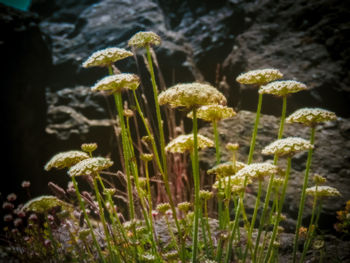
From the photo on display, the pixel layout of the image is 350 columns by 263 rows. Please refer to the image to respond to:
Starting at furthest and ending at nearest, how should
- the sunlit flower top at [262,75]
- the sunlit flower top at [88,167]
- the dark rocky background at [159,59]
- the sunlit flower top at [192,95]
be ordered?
the dark rocky background at [159,59] → the sunlit flower top at [262,75] → the sunlit flower top at [88,167] → the sunlit flower top at [192,95]

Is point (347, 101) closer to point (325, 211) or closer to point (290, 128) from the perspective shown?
point (290, 128)

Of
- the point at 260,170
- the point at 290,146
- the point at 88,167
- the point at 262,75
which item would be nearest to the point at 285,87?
the point at 262,75

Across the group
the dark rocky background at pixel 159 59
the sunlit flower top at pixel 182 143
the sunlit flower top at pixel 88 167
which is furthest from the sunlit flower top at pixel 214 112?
the dark rocky background at pixel 159 59

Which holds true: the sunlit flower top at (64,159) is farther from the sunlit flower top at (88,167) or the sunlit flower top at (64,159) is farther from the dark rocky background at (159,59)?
the dark rocky background at (159,59)

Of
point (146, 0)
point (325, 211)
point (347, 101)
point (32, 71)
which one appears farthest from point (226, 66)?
point (32, 71)

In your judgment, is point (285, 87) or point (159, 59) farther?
point (159, 59)

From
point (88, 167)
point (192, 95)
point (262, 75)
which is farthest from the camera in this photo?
point (262, 75)

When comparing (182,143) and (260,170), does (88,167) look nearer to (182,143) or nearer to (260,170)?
(182,143)

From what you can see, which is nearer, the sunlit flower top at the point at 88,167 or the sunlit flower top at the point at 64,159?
the sunlit flower top at the point at 88,167

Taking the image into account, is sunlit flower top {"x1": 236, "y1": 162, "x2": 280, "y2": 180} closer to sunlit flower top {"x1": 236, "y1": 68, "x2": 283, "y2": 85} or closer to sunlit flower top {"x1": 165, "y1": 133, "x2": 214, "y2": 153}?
sunlit flower top {"x1": 165, "y1": 133, "x2": 214, "y2": 153}

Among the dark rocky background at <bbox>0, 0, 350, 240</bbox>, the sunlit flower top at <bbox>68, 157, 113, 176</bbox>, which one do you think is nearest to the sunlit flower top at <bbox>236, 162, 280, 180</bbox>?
the sunlit flower top at <bbox>68, 157, 113, 176</bbox>
